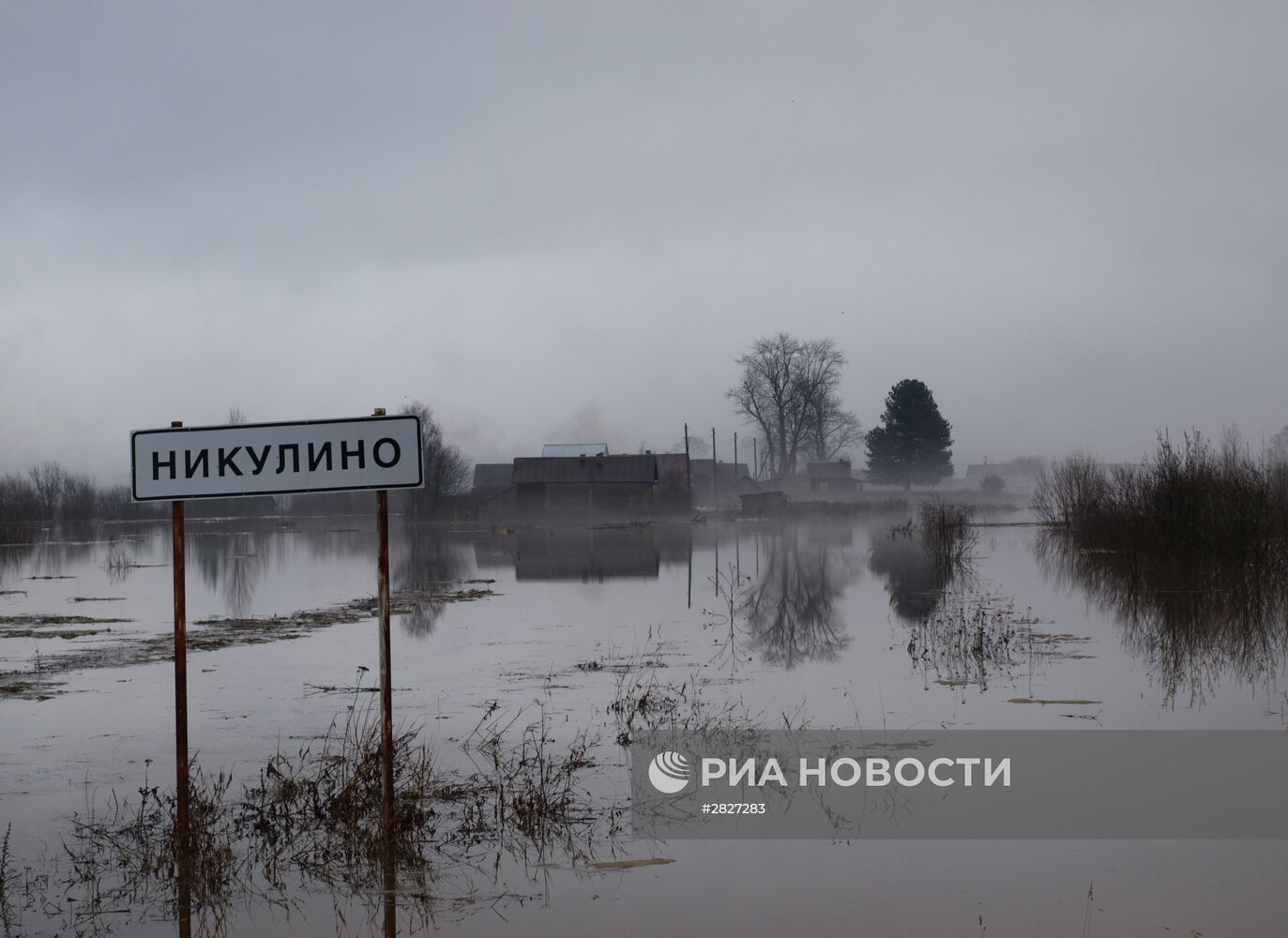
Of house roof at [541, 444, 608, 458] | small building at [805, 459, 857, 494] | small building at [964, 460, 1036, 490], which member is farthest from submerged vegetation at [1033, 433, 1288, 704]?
small building at [964, 460, 1036, 490]

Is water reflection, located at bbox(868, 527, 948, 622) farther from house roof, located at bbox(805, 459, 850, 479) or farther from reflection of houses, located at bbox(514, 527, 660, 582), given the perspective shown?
house roof, located at bbox(805, 459, 850, 479)

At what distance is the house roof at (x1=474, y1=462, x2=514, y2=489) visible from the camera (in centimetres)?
11275

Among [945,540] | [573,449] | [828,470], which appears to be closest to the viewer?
[945,540]

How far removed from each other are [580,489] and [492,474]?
114 ft

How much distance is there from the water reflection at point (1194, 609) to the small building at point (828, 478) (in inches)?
2741

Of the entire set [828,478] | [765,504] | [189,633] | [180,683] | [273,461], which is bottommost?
[189,633]

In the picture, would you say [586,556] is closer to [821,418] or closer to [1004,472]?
[821,418]

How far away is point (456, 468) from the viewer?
104938 mm

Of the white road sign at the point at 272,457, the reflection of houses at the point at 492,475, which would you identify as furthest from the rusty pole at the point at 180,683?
the reflection of houses at the point at 492,475

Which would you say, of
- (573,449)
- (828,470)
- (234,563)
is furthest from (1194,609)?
(828,470)

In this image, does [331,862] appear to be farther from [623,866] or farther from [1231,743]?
[1231,743]

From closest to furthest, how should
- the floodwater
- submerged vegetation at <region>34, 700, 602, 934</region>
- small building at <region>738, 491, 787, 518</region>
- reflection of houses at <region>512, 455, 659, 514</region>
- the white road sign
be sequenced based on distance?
the floodwater
submerged vegetation at <region>34, 700, 602, 934</region>
the white road sign
reflection of houses at <region>512, 455, 659, 514</region>
small building at <region>738, 491, 787, 518</region>

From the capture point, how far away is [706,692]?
11086mm

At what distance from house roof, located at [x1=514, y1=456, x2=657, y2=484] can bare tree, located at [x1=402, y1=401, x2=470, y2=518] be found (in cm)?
862
